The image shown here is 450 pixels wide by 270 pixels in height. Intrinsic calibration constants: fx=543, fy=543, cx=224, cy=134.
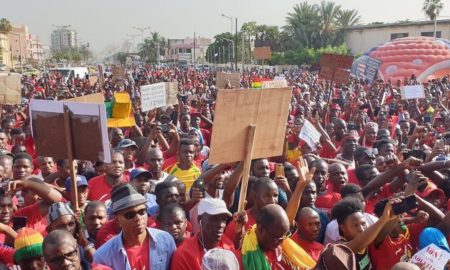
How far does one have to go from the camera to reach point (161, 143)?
24.5ft

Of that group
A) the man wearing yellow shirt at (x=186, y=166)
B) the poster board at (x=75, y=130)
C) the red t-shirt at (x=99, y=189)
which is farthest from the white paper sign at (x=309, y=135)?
the poster board at (x=75, y=130)

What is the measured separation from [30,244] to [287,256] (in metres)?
1.58

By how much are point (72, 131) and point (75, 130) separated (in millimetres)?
27

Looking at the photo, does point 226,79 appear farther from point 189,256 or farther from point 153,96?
point 189,256

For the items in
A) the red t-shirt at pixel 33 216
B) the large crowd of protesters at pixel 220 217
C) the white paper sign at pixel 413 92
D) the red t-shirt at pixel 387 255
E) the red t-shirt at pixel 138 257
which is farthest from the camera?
the white paper sign at pixel 413 92

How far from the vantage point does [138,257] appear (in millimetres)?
3393

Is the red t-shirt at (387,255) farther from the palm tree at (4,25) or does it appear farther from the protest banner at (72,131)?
the palm tree at (4,25)

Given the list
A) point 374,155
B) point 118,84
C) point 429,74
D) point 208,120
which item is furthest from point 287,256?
point 429,74

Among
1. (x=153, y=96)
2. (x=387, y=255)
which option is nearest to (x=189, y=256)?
(x=387, y=255)

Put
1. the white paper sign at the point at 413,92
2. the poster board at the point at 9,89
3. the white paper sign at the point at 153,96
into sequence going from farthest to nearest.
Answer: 1. the white paper sign at the point at 413,92
2. the white paper sign at the point at 153,96
3. the poster board at the point at 9,89

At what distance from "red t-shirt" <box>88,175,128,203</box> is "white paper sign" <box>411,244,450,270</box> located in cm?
281

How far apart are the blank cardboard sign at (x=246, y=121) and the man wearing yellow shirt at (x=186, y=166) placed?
178 cm

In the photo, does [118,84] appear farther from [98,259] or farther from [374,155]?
[98,259]

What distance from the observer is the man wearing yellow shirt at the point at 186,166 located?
5.85m
